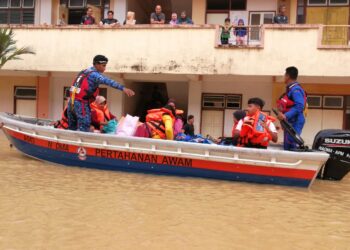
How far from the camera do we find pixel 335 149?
705cm

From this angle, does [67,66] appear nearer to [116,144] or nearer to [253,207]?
[116,144]

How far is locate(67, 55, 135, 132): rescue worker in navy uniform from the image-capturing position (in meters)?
7.59

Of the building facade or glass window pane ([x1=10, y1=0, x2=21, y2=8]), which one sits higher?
glass window pane ([x1=10, y1=0, x2=21, y2=8])

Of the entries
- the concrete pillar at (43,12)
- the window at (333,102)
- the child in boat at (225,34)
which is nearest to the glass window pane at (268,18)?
the child in boat at (225,34)

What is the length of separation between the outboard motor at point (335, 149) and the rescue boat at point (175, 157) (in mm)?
702

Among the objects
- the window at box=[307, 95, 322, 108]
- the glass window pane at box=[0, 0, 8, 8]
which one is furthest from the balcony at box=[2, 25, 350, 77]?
the glass window pane at box=[0, 0, 8, 8]

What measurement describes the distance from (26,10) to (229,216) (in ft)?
50.8

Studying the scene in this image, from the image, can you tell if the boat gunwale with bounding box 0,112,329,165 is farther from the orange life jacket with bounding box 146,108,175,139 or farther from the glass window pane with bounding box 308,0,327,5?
the glass window pane with bounding box 308,0,327,5

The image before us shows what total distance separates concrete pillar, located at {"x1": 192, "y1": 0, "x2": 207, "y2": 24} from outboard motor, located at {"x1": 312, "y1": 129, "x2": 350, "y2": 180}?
33.0 ft

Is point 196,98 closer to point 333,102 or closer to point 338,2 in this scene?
point 333,102

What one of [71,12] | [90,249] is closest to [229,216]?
[90,249]

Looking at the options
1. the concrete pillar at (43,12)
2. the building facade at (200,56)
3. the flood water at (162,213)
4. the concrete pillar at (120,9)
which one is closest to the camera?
the flood water at (162,213)

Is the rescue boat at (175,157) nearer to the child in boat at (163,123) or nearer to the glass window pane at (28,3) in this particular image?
the child in boat at (163,123)

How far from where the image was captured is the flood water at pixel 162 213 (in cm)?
410
